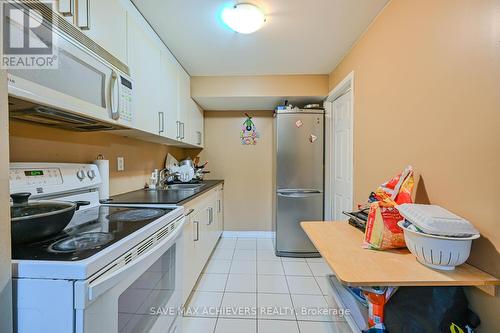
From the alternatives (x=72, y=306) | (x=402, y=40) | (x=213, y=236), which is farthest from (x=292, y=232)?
(x=72, y=306)

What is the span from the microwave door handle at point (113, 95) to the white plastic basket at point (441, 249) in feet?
5.00

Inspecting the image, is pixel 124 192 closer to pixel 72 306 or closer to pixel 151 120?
pixel 151 120

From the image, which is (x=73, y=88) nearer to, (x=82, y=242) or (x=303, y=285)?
(x=82, y=242)

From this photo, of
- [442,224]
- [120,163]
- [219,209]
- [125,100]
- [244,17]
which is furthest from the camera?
[219,209]

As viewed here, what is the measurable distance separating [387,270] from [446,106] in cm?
80

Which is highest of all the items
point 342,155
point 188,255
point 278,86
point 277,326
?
point 278,86

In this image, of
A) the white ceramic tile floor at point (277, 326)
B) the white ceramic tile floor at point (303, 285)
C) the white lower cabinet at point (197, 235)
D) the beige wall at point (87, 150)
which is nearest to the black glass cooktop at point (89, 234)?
the beige wall at point (87, 150)

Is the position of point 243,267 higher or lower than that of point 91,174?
lower

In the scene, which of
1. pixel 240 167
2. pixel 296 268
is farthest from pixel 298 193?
pixel 240 167

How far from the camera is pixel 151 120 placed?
5.94ft

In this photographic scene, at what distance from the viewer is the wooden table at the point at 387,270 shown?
2.75 ft

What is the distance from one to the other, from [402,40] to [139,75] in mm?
1707

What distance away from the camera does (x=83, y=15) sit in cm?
108

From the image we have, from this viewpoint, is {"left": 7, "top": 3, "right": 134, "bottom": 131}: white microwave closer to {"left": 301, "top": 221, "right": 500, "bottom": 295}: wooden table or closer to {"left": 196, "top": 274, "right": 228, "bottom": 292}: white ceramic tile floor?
{"left": 301, "top": 221, "right": 500, "bottom": 295}: wooden table
